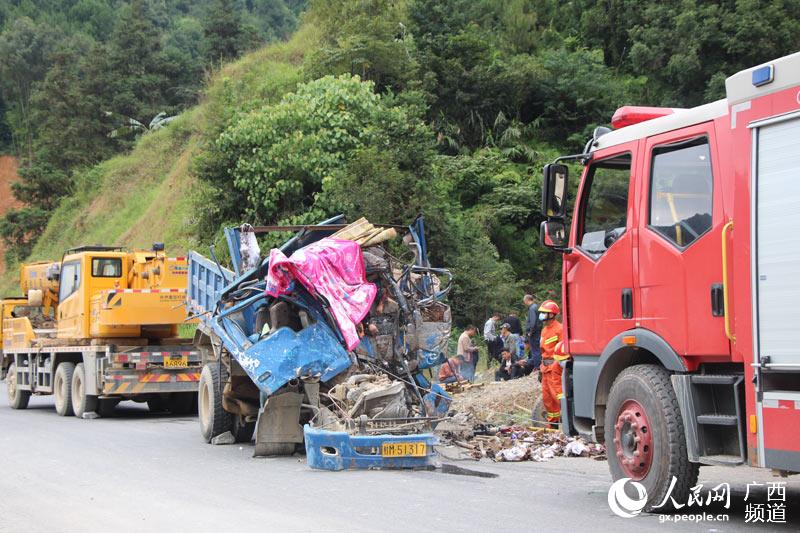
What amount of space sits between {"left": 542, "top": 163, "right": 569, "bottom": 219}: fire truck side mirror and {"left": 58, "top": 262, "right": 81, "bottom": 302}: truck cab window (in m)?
12.0

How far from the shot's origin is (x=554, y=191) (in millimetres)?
Result: 8328

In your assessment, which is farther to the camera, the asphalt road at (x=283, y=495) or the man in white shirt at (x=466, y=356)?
the man in white shirt at (x=466, y=356)

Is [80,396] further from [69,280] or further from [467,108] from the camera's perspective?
[467,108]

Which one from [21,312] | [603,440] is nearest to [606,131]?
[603,440]

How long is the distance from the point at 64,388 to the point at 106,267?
2.38 meters

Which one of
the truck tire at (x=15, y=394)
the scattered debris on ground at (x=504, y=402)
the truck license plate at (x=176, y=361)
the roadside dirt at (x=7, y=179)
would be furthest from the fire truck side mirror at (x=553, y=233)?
the roadside dirt at (x=7, y=179)

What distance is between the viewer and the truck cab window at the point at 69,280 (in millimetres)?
18234

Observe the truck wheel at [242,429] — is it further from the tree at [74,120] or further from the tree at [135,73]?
the tree at [135,73]

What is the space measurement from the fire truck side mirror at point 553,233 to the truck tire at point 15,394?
15.2m

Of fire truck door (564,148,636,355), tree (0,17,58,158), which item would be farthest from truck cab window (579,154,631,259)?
tree (0,17,58,158)

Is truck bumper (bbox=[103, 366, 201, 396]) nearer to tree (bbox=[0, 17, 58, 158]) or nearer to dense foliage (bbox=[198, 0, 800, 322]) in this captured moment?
dense foliage (bbox=[198, 0, 800, 322])

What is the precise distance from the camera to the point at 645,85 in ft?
107

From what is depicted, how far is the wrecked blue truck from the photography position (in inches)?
410

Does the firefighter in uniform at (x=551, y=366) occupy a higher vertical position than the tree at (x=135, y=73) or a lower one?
lower
